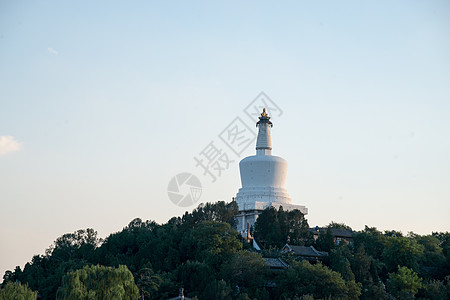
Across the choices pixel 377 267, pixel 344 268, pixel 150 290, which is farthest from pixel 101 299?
pixel 377 267

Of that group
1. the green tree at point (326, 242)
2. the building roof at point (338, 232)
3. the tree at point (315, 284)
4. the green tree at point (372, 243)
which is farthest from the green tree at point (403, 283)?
the building roof at point (338, 232)

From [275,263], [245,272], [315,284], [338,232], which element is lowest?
[315,284]

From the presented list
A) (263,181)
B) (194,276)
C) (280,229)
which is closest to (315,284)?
(194,276)

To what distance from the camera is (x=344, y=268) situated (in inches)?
1672

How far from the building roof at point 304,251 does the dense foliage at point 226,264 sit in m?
0.95

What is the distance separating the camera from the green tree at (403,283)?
41.2 m

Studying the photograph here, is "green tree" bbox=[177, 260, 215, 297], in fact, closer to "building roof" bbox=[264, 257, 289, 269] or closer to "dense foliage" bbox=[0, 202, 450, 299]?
"dense foliage" bbox=[0, 202, 450, 299]

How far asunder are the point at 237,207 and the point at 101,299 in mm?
19414

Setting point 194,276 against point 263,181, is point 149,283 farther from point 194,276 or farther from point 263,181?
point 263,181

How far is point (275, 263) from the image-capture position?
44.7 metres

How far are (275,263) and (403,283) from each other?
7443 mm

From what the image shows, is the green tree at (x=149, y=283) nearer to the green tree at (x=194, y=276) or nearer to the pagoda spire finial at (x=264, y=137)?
the green tree at (x=194, y=276)

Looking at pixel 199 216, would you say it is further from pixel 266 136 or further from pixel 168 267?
pixel 266 136

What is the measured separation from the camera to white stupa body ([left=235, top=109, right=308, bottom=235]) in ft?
192
